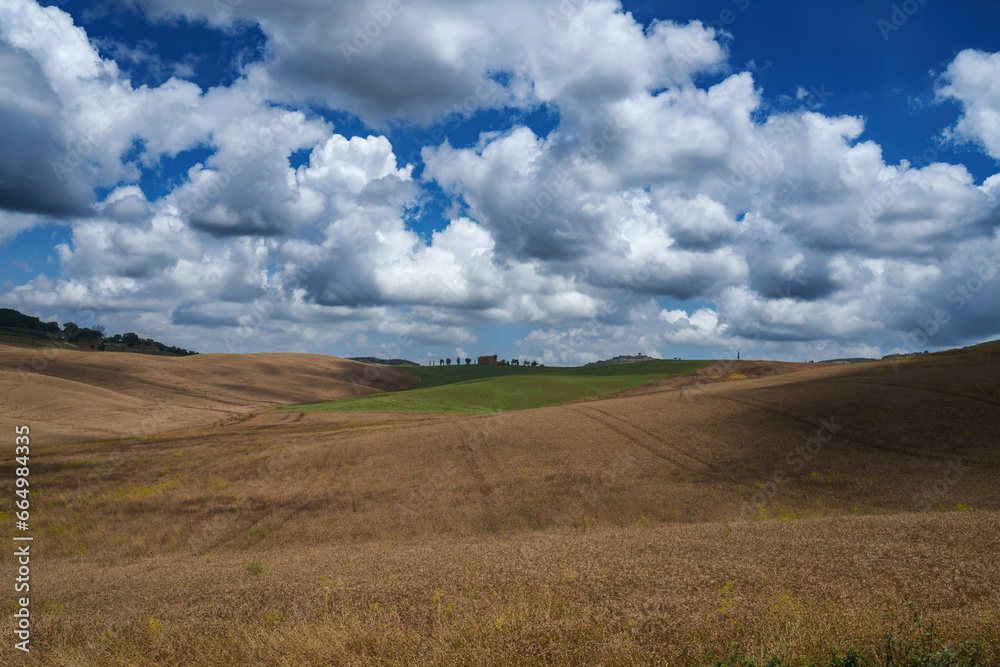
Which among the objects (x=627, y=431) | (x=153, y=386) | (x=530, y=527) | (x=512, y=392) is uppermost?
(x=627, y=431)

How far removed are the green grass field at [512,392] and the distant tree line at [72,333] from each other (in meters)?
103

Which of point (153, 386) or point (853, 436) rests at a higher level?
point (853, 436)

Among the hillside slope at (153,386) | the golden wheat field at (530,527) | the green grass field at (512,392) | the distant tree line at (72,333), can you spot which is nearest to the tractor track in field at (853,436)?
the golden wheat field at (530,527)

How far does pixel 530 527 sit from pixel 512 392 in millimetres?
60945

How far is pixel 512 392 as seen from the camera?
278ft

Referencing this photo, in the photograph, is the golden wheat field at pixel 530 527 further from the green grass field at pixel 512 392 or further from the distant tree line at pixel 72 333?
the distant tree line at pixel 72 333

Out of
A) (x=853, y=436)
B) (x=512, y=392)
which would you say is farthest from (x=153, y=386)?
(x=853, y=436)

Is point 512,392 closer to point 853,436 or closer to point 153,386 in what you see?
point 153,386

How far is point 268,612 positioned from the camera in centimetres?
1069

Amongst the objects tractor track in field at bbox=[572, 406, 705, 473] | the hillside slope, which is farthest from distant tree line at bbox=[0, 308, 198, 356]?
tractor track in field at bbox=[572, 406, 705, 473]

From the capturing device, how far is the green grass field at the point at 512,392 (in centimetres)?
6856

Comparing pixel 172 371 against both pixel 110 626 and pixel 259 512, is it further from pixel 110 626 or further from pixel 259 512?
pixel 110 626

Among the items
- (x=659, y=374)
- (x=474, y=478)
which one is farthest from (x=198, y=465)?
(x=659, y=374)

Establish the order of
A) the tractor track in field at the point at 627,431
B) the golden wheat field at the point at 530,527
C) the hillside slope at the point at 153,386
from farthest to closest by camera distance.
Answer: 1. the hillside slope at the point at 153,386
2. the tractor track in field at the point at 627,431
3. the golden wheat field at the point at 530,527
